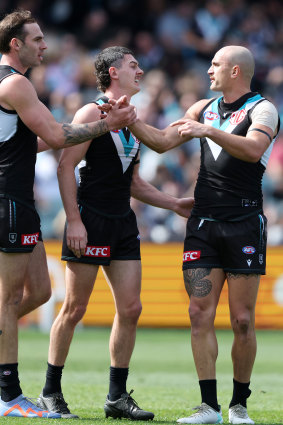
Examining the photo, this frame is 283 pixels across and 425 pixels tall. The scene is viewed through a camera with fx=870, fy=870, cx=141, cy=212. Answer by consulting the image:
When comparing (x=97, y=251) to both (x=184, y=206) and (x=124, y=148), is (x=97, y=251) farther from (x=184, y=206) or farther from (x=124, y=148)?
(x=184, y=206)

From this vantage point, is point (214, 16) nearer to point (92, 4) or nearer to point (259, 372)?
point (92, 4)

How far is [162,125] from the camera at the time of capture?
15703mm

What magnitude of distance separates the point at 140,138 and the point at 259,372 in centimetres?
423

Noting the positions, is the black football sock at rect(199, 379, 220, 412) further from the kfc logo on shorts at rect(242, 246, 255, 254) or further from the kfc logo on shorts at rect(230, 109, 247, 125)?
the kfc logo on shorts at rect(230, 109, 247, 125)

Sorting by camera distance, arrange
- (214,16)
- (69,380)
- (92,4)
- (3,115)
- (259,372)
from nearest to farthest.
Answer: (3,115)
(69,380)
(259,372)
(214,16)
(92,4)

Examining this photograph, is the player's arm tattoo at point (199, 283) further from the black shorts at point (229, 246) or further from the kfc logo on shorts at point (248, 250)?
the kfc logo on shorts at point (248, 250)

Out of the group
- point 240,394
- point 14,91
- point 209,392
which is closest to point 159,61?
point 14,91

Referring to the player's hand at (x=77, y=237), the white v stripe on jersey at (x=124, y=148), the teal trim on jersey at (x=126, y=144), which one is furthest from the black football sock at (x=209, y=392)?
the teal trim on jersey at (x=126, y=144)

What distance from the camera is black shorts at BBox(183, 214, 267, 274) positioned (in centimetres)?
624

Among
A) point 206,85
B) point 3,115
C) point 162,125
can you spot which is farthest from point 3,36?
point 206,85

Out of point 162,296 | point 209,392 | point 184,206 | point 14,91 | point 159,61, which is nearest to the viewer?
point 14,91

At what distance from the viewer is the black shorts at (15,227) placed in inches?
237

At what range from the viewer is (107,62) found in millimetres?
6648

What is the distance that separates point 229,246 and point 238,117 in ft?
3.11
